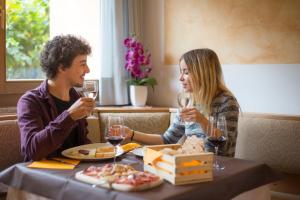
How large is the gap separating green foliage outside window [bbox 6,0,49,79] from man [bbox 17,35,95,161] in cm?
90

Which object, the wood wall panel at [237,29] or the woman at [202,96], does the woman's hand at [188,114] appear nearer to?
the woman at [202,96]

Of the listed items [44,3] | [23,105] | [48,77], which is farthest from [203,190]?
[44,3]

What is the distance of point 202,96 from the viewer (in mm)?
2336

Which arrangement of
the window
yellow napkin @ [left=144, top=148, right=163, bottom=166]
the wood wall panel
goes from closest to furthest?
1. yellow napkin @ [left=144, top=148, right=163, bottom=166]
2. the wood wall panel
3. the window

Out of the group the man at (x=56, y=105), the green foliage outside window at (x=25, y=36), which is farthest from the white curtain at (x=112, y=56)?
the man at (x=56, y=105)

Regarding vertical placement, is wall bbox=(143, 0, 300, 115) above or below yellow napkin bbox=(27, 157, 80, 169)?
above

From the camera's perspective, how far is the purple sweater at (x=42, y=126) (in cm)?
178

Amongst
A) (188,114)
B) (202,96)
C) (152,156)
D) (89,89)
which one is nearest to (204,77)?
(202,96)

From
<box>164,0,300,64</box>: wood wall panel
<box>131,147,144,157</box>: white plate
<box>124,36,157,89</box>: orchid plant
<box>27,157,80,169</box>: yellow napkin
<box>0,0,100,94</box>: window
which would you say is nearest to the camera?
<box>27,157,80,169</box>: yellow napkin

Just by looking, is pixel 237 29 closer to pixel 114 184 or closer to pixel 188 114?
pixel 188 114

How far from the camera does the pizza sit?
1.32m

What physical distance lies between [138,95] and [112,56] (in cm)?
39

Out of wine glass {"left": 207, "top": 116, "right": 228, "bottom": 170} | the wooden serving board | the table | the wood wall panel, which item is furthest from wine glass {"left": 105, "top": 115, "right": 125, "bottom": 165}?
the wood wall panel

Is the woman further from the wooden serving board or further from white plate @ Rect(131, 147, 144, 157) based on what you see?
the wooden serving board
